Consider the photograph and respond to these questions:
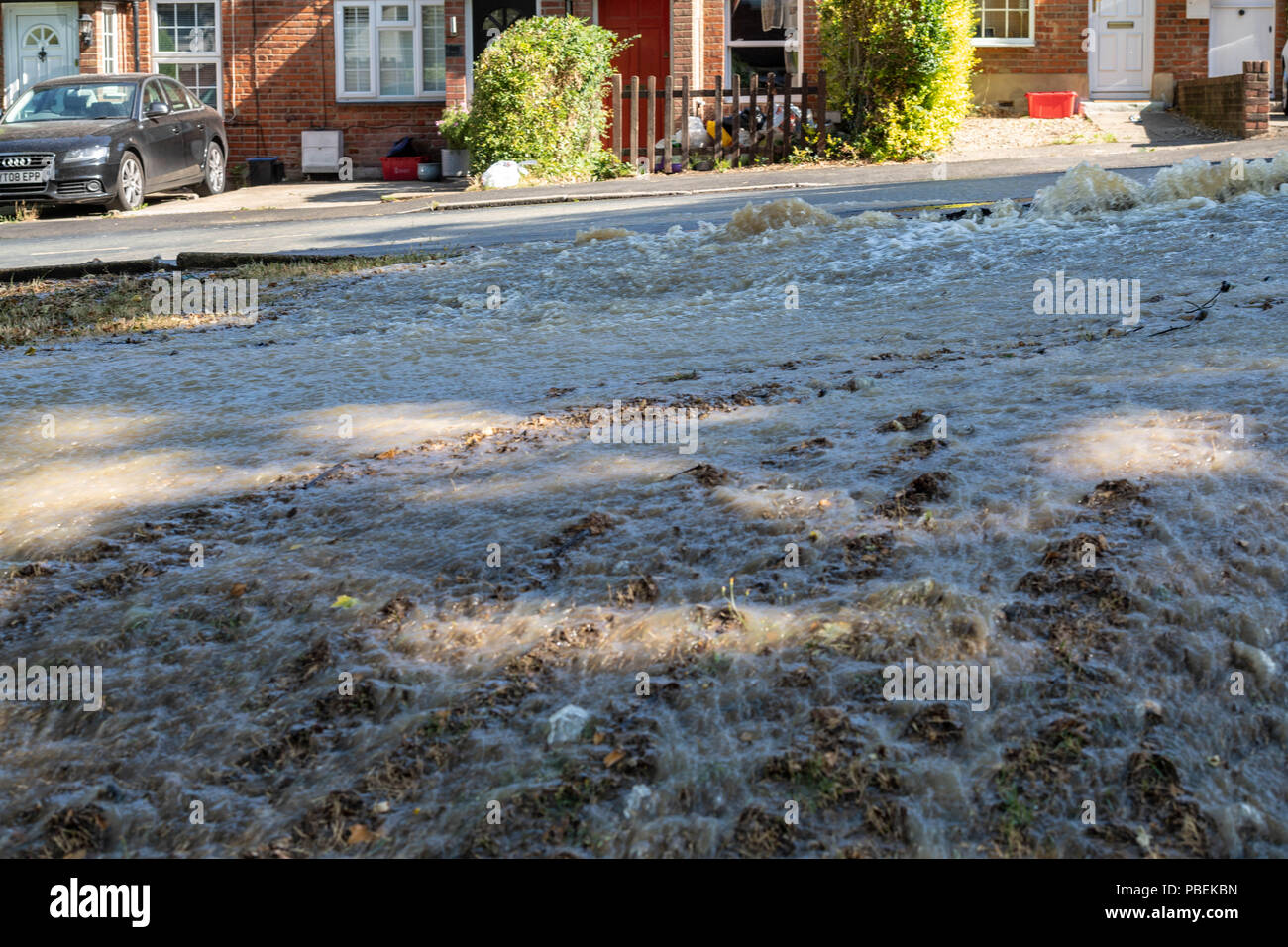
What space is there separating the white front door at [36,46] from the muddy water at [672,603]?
798 inches

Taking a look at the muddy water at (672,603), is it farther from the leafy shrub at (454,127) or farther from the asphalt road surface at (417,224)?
the leafy shrub at (454,127)

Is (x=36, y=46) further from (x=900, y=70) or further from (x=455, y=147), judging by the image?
(x=900, y=70)

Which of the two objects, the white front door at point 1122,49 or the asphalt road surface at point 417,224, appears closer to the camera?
the asphalt road surface at point 417,224

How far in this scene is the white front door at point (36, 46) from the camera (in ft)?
75.3

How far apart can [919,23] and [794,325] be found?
41.2ft

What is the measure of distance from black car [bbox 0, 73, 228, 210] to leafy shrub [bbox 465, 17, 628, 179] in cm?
418

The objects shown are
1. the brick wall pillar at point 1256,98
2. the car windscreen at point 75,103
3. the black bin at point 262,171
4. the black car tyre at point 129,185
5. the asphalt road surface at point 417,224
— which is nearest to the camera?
the asphalt road surface at point 417,224

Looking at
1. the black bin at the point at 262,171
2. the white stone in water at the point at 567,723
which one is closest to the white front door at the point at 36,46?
the black bin at the point at 262,171

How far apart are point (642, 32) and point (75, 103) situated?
9262mm

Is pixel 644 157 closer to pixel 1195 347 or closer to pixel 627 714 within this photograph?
pixel 1195 347

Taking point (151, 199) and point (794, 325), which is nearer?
point (794, 325)

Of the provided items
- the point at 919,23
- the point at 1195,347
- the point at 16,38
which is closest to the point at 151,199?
the point at 16,38

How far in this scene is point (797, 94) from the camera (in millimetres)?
19375

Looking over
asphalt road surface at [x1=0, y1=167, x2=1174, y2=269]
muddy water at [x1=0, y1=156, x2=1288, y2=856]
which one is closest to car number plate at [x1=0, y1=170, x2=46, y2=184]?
asphalt road surface at [x1=0, y1=167, x2=1174, y2=269]
